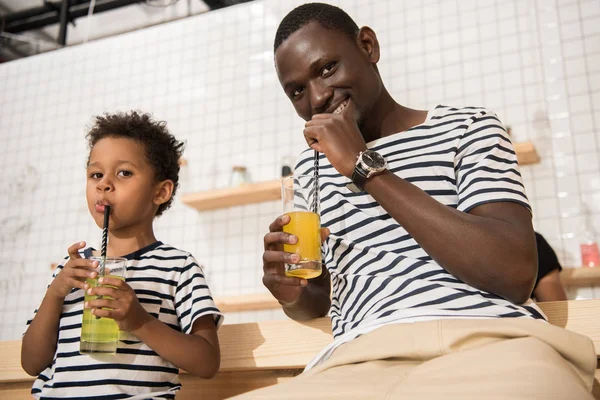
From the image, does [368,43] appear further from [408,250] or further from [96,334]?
[96,334]

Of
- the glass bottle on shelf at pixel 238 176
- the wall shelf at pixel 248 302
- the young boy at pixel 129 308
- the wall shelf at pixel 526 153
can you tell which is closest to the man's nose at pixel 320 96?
the young boy at pixel 129 308

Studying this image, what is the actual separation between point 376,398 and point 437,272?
361 mm

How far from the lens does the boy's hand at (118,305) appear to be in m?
1.21

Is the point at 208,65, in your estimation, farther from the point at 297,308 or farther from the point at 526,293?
the point at 526,293

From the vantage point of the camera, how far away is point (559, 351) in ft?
2.83

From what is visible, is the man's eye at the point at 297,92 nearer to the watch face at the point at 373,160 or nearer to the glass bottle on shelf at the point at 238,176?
the watch face at the point at 373,160

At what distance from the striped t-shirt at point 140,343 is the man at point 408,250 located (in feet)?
0.96

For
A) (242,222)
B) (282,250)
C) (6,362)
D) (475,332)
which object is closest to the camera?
(475,332)

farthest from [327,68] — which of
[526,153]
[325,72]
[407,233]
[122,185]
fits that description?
[526,153]

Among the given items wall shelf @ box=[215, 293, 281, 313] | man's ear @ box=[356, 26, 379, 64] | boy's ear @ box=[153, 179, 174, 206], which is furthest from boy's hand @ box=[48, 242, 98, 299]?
wall shelf @ box=[215, 293, 281, 313]

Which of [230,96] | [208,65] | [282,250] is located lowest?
[282,250]

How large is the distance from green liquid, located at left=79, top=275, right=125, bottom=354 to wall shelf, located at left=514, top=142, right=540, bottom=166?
2512 millimetres

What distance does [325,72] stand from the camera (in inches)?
50.3

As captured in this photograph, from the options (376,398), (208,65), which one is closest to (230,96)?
(208,65)
